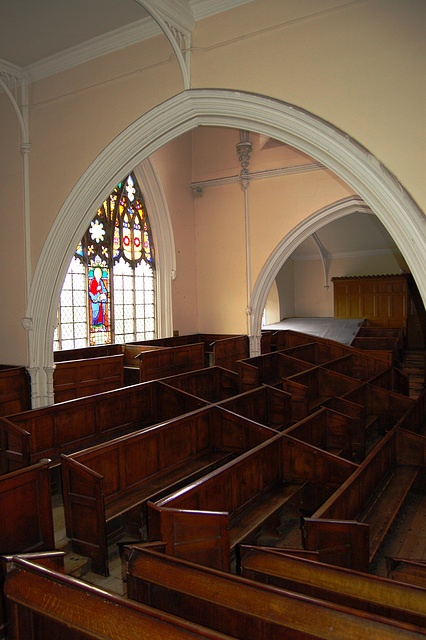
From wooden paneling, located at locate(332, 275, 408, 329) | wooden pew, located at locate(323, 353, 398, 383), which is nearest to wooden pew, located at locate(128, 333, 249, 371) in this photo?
wooden pew, located at locate(323, 353, 398, 383)

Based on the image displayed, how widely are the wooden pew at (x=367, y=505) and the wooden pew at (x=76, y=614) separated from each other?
195 centimetres

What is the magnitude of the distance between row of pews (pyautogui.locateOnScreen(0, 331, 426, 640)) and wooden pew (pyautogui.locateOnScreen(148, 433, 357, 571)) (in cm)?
1

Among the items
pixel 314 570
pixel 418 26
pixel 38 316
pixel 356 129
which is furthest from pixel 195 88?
pixel 314 570

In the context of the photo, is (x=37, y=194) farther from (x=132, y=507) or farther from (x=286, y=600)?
(x=286, y=600)

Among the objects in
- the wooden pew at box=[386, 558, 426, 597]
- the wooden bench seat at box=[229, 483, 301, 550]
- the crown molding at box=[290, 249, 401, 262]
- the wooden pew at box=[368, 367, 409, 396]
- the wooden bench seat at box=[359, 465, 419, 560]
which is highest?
the crown molding at box=[290, 249, 401, 262]

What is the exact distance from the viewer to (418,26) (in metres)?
4.48

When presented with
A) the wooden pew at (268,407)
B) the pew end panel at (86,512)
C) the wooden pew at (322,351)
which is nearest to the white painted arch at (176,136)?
the wooden pew at (268,407)

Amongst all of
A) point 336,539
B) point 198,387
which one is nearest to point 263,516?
point 336,539

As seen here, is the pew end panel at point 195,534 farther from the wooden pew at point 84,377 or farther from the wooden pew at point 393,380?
the wooden pew at point 393,380

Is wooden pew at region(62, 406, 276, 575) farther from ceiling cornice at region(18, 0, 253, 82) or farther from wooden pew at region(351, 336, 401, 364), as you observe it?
wooden pew at region(351, 336, 401, 364)

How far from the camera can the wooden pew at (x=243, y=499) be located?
10.7 feet

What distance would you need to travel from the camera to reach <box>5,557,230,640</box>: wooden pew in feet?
5.28

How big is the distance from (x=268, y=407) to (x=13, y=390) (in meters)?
3.75

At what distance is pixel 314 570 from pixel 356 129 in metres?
4.13
